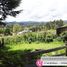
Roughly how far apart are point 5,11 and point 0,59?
18538mm

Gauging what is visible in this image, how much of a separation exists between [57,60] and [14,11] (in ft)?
59.9

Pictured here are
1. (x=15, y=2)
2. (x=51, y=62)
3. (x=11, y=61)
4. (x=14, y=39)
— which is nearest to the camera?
(x=11, y=61)

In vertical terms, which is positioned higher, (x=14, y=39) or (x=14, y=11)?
(x=14, y=11)

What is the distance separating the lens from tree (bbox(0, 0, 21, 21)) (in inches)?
879

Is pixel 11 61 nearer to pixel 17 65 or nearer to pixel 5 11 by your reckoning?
pixel 17 65

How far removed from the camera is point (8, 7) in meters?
23.3

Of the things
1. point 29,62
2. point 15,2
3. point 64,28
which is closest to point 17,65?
point 29,62

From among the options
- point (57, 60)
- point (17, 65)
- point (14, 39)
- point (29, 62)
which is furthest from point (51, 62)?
point (14, 39)

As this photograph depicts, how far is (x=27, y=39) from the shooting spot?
31.5m

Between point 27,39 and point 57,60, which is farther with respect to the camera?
point 27,39

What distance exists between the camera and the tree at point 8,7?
22319 millimetres

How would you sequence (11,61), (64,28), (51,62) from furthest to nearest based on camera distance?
1. (64,28)
2. (51,62)
3. (11,61)

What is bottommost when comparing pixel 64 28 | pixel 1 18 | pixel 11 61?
pixel 64 28

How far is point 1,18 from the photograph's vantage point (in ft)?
75.6
